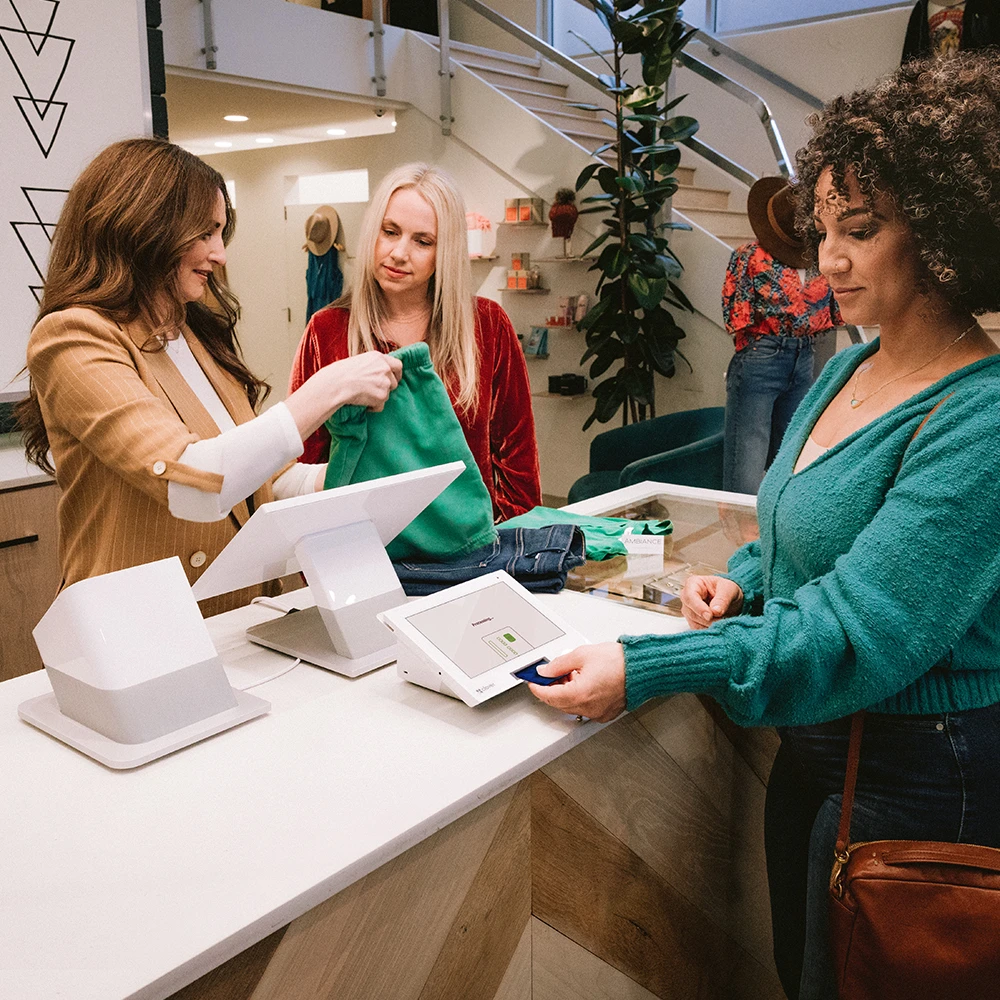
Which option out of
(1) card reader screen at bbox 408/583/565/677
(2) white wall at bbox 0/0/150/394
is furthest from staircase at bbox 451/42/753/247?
(1) card reader screen at bbox 408/583/565/677

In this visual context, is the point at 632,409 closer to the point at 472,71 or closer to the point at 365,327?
the point at 472,71

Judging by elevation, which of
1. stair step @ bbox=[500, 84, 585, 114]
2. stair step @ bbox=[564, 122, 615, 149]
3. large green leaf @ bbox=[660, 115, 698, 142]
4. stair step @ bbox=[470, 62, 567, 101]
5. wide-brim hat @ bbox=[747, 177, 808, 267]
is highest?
stair step @ bbox=[470, 62, 567, 101]

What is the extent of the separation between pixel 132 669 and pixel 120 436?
1.53 feet

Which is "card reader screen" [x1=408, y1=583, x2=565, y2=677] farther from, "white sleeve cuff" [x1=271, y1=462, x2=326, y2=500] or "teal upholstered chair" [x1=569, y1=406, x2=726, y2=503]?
"teal upholstered chair" [x1=569, y1=406, x2=726, y2=503]

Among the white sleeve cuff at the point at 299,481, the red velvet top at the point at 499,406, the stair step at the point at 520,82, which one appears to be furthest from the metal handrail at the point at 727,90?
the white sleeve cuff at the point at 299,481

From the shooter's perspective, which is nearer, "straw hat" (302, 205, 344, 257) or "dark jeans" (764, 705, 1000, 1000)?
"dark jeans" (764, 705, 1000, 1000)

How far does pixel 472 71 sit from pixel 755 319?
3601 millimetres

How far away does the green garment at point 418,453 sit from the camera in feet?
5.55

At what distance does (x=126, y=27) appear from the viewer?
9.71 ft

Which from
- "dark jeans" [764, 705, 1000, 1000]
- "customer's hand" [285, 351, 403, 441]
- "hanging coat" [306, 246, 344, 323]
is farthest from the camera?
"hanging coat" [306, 246, 344, 323]

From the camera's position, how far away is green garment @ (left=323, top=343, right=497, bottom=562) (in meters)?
1.69

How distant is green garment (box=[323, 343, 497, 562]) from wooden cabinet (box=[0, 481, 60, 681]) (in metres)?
1.56

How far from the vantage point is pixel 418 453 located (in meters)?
1.74

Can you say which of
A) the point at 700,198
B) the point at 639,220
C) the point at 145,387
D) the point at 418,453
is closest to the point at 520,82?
the point at 700,198
